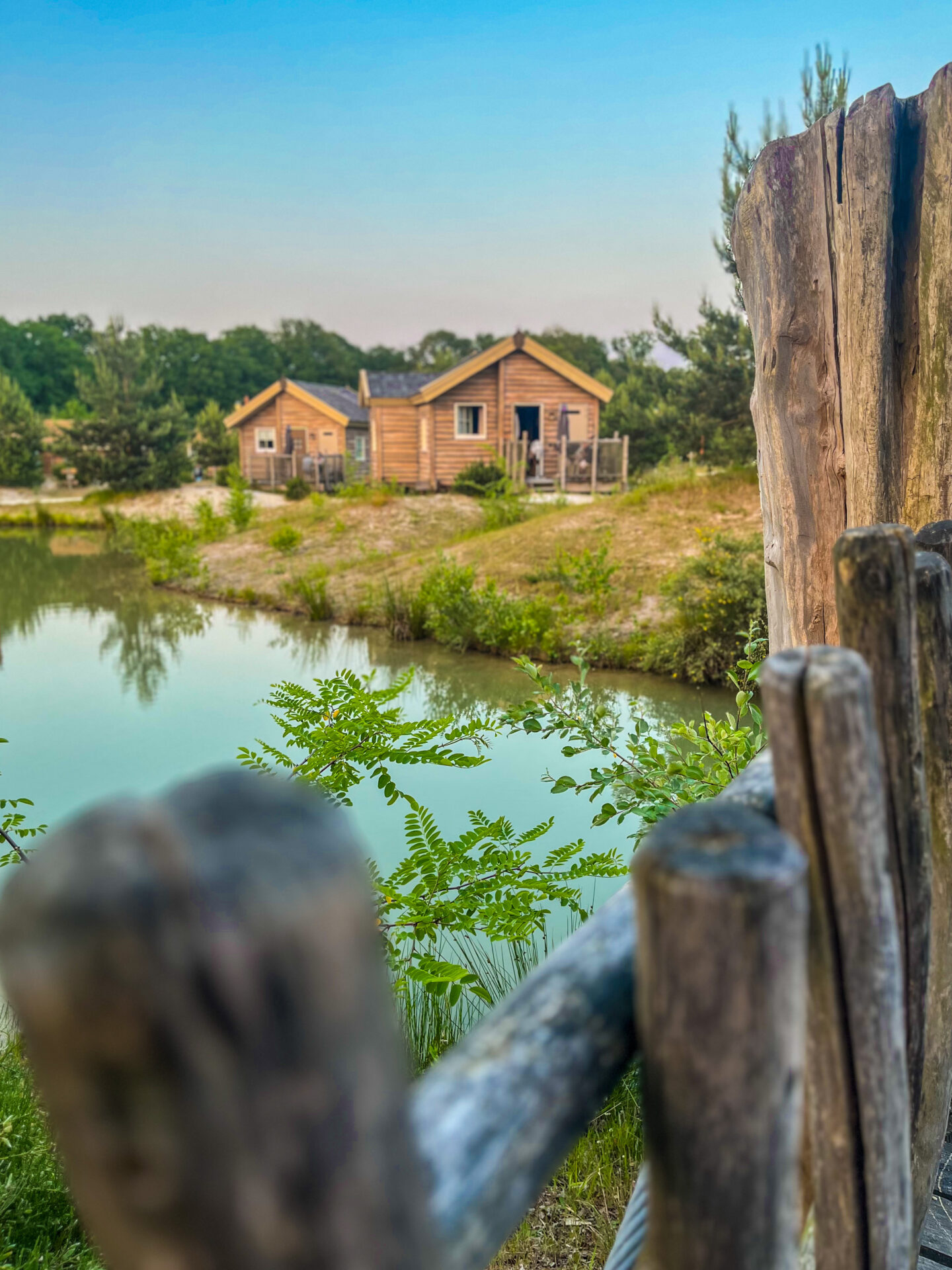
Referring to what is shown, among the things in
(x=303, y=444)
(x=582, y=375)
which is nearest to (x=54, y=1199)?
(x=582, y=375)

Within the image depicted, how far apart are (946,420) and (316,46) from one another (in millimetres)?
61821

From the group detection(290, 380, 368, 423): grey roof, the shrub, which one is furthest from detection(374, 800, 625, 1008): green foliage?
detection(290, 380, 368, 423): grey roof

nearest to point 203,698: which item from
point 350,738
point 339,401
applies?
point 350,738

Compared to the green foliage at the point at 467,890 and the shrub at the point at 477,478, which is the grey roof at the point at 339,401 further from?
the green foliage at the point at 467,890

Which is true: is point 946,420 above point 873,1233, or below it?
above

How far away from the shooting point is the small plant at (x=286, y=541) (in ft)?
61.4

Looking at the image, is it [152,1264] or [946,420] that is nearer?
[152,1264]

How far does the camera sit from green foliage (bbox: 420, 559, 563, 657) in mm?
11375

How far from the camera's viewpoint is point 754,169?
87.8 inches

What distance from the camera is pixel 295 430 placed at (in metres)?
35.6

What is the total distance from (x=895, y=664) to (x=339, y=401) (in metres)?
37.5

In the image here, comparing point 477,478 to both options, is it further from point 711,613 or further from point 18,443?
point 18,443

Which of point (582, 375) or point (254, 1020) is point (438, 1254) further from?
point (582, 375)

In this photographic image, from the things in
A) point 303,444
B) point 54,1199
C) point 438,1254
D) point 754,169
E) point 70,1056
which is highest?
point 303,444
